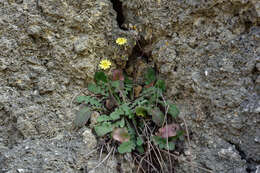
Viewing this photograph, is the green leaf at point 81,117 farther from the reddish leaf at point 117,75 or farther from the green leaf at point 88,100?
the reddish leaf at point 117,75

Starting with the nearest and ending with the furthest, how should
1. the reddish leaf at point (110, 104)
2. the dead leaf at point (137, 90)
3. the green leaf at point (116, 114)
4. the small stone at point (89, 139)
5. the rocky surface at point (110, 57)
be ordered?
1. the rocky surface at point (110, 57)
2. the small stone at point (89, 139)
3. the green leaf at point (116, 114)
4. the reddish leaf at point (110, 104)
5. the dead leaf at point (137, 90)

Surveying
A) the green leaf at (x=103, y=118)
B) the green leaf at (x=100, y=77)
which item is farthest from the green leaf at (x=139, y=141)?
the green leaf at (x=100, y=77)

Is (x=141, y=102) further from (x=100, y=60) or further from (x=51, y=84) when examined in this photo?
(x=51, y=84)

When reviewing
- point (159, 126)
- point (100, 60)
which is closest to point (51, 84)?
point (100, 60)

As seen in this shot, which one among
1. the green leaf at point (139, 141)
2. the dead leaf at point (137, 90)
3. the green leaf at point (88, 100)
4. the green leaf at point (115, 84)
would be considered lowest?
the green leaf at point (139, 141)

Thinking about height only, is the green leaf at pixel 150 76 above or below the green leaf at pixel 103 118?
above

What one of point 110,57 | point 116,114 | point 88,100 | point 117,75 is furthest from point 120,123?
point 110,57

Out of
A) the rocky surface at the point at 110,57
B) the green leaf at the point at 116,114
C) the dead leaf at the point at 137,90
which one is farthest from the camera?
the dead leaf at the point at 137,90
